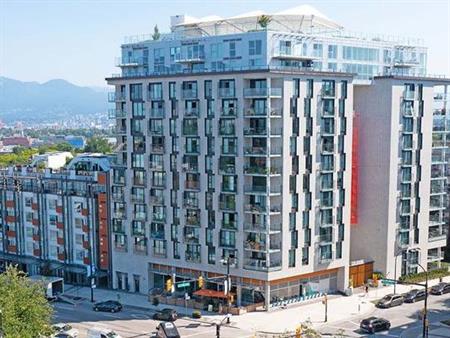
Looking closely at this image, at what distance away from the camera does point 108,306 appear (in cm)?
7875

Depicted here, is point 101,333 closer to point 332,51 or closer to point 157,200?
point 157,200

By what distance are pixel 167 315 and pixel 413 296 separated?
31.3 metres

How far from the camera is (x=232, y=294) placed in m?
78.6

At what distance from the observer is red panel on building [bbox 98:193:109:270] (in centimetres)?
9069

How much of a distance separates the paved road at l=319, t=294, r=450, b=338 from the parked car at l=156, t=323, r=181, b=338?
1607 centimetres

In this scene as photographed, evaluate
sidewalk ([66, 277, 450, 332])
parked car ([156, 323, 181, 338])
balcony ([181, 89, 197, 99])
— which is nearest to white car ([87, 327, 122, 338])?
parked car ([156, 323, 181, 338])

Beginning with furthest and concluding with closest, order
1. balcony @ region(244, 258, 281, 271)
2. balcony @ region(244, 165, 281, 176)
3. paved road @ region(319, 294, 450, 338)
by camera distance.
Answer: balcony @ region(244, 258, 281, 271) → balcony @ region(244, 165, 281, 176) → paved road @ region(319, 294, 450, 338)

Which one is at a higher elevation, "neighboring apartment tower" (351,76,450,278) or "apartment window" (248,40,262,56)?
"apartment window" (248,40,262,56)

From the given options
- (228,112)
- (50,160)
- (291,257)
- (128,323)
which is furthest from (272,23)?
(50,160)

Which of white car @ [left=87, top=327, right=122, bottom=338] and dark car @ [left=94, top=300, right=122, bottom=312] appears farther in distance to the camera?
dark car @ [left=94, top=300, right=122, bottom=312]

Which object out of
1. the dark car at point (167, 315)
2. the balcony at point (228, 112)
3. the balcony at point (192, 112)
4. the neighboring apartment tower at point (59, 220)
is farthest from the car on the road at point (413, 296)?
the neighboring apartment tower at point (59, 220)

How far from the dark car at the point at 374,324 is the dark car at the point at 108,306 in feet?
98.1

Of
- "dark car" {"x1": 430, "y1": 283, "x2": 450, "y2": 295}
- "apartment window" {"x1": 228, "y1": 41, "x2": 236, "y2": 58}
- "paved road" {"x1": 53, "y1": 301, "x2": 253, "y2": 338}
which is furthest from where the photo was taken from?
"dark car" {"x1": 430, "y1": 283, "x2": 450, "y2": 295}

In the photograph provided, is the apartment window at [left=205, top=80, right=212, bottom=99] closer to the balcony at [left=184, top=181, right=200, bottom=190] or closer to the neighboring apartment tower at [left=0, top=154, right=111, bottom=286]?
→ the balcony at [left=184, top=181, right=200, bottom=190]
